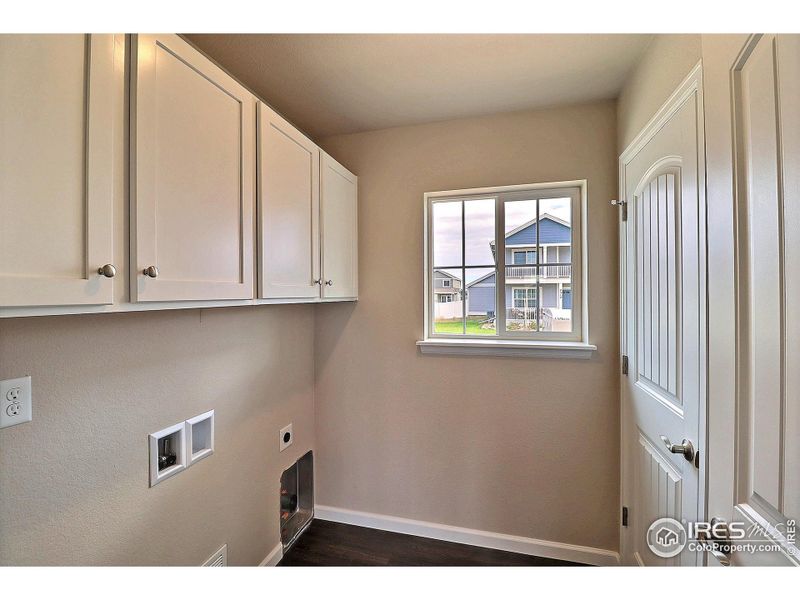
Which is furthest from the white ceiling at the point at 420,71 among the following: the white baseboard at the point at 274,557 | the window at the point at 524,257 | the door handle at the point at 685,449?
the white baseboard at the point at 274,557

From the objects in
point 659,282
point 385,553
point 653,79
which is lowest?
point 385,553

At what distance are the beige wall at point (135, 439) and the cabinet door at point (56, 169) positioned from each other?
1.08 feet

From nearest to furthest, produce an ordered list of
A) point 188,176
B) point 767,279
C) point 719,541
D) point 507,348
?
point 767,279 → point 719,541 → point 188,176 → point 507,348

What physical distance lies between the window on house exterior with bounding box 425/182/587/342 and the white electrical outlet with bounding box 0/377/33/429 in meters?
1.62

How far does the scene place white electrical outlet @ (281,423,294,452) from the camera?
1.81 meters

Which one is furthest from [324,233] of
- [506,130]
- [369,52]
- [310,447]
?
[310,447]

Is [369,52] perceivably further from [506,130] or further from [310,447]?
[310,447]

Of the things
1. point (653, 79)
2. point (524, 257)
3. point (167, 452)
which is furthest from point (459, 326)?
point (167, 452)

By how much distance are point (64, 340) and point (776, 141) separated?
1.61m

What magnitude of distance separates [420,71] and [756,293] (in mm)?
1451

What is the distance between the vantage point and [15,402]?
0.78 meters

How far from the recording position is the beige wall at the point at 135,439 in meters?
0.82

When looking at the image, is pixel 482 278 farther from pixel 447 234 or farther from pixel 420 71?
pixel 420 71

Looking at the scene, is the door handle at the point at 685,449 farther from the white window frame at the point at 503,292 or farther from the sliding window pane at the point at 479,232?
the sliding window pane at the point at 479,232
